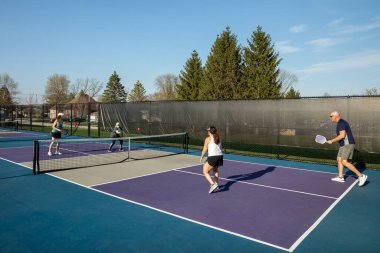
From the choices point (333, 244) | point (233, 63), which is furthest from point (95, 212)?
point (233, 63)

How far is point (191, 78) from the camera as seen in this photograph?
32.8 m

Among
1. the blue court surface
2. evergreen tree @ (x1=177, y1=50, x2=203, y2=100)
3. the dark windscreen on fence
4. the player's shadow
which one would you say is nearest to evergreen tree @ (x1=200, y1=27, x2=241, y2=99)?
evergreen tree @ (x1=177, y1=50, x2=203, y2=100)

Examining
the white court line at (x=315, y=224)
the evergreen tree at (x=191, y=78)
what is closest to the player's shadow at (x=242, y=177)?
the white court line at (x=315, y=224)

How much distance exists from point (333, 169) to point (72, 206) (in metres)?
9.86

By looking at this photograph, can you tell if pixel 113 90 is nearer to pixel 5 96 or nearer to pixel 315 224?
pixel 5 96

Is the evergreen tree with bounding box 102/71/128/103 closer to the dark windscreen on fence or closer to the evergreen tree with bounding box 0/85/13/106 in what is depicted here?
the evergreen tree with bounding box 0/85/13/106

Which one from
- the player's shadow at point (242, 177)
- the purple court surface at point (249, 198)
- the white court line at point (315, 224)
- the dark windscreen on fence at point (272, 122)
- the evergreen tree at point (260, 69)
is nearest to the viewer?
the white court line at point (315, 224)

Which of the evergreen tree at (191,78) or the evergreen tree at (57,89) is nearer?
the evergreen tree at (191,78)

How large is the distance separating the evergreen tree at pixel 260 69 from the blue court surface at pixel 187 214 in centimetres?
1831

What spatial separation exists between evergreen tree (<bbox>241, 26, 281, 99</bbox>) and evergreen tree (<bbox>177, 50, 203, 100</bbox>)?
19.6ft

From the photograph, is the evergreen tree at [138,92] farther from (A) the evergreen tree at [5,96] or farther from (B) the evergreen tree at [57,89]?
(A) the evergreen tree at [5,96]

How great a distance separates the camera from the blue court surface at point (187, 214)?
478 cm

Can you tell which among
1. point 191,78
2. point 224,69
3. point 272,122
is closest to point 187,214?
point 272,122

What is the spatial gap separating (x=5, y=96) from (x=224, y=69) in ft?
189
